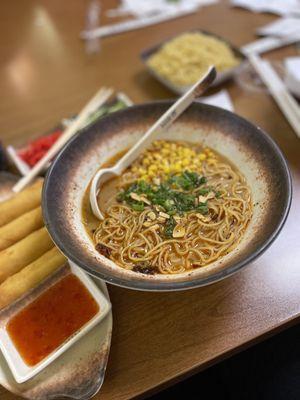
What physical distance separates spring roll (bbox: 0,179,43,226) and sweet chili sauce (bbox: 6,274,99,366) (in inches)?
18.7

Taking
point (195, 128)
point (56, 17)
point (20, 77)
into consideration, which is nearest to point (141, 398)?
point (195, 128)

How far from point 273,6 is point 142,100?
5.40 feet

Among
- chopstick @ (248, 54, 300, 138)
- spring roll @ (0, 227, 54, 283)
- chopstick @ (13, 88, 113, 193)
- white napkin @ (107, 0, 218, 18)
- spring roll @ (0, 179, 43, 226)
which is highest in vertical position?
white napkin @ (107, 0, 218, 18)

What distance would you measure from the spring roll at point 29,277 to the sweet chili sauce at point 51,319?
0.23 feet

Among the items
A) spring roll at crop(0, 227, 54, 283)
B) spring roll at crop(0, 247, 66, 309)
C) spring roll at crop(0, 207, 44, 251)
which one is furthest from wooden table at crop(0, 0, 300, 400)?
spring roll at crop(0, 207, 44, 251)

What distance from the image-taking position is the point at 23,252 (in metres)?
1.53

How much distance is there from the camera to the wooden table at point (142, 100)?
1.27 metres

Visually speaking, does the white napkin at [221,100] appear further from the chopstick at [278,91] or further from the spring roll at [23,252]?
the spring roll at [23,252]

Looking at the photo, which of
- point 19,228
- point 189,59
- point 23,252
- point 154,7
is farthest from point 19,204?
point 154,7

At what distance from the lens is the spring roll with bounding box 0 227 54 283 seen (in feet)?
4.92

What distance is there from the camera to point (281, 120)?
2.11 m

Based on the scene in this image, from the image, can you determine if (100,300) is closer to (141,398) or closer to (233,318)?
(141,398)

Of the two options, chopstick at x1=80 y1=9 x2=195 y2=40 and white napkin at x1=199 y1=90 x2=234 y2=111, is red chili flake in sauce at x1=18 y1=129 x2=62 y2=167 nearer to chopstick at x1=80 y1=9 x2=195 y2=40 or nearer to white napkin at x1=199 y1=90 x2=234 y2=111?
white napkin at x1=199 y1=90 x2=234 y2=111

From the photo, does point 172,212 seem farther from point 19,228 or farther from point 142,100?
point 142,100
